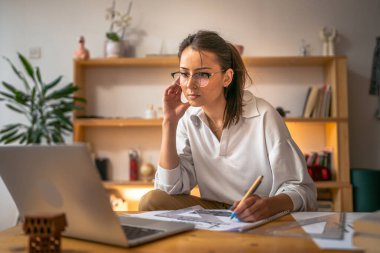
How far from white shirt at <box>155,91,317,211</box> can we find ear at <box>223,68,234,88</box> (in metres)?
0.11

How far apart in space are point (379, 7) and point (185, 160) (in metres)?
2.87

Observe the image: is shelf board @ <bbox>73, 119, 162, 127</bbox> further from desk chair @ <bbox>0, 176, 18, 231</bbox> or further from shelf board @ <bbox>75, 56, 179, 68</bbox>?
desk chair @ <bbox>0, 176, 18, 231</bbox>

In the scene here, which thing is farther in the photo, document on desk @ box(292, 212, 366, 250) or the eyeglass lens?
the eyeglass lens

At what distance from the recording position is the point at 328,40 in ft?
12.5

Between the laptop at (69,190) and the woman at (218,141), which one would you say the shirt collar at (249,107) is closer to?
the woman at (218,141)

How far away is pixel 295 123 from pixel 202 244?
3.01 metres

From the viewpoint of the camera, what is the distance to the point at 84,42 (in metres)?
3.94

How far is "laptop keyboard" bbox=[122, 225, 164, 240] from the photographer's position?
100 cm

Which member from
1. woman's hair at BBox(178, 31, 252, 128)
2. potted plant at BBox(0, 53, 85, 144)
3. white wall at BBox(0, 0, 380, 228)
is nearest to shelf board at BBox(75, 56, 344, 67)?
white wall at BBox(0, 0, 380, 228)

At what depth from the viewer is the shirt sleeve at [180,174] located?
175 centimetres

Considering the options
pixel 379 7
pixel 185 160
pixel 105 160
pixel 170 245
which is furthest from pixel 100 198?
pixel 379 7

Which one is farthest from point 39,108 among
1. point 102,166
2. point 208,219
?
point 208,219

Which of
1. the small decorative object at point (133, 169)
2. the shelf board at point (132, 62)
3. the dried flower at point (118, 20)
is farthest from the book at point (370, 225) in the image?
the dried flower at point (118, 20)

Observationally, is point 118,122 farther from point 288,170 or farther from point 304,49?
point 288,170
